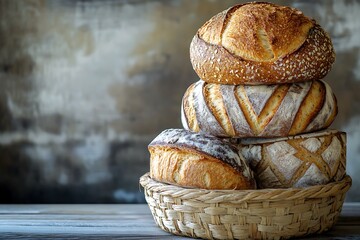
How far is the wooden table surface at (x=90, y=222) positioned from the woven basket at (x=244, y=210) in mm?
78

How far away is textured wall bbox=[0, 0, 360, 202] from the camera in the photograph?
219 cm

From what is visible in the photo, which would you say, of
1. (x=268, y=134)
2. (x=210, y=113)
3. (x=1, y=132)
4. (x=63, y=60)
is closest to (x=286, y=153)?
(x=268, y=134)

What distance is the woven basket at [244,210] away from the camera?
1533 millimetres

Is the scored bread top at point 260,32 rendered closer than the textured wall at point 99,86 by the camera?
Yes

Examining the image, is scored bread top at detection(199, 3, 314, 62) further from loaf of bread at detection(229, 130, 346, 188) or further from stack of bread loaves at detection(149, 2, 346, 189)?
loaf of bread at detection(229, 130, 346, 188)

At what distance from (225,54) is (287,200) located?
38cm

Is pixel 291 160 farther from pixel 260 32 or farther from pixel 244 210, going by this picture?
pixel 260 32

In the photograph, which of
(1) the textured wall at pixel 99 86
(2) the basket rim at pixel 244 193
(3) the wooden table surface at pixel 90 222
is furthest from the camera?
(1) the textured wall at pixel 99 86

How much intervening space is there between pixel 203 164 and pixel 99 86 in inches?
30.5

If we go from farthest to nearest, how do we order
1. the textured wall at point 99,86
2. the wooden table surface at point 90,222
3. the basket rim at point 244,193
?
1. the textured wall at point 99,86
2. the wooden table surface at point 90,222
3. the basket rim at point 244,193

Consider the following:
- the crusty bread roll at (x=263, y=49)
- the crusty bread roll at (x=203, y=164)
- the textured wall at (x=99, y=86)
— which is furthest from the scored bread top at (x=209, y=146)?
the textured wall at (x=99, y=86)

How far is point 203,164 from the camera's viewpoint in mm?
1547

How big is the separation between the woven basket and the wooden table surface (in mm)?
78

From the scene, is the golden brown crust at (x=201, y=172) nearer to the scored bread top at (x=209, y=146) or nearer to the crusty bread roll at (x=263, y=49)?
the scored bread top at (x=209, y=146)
